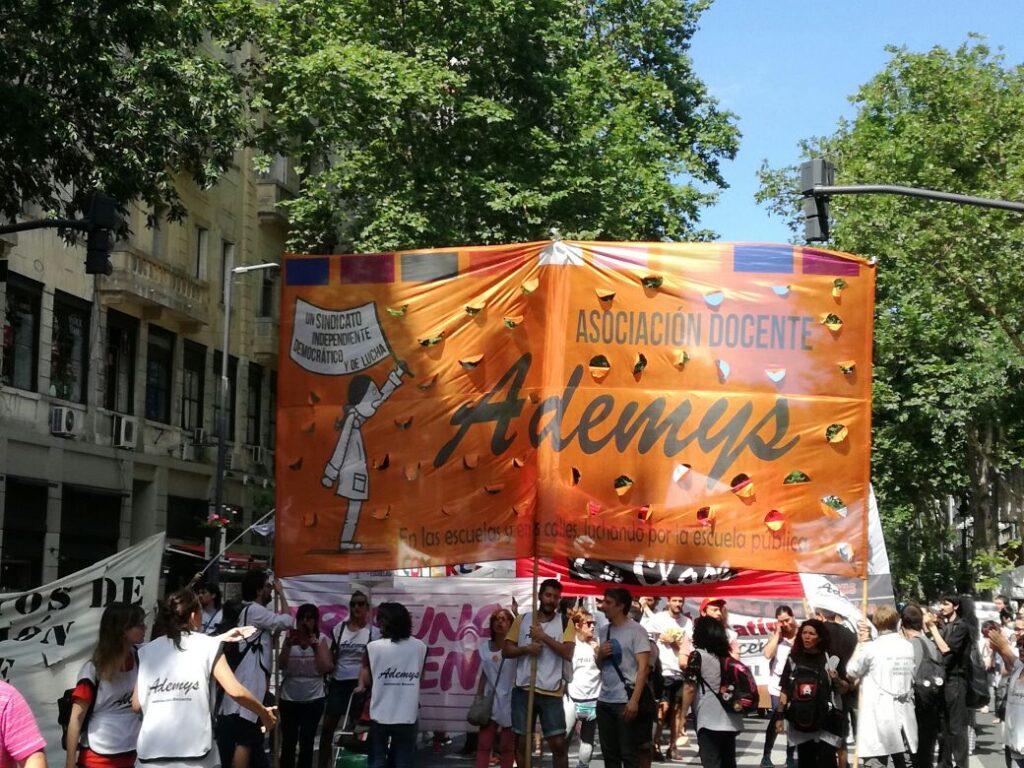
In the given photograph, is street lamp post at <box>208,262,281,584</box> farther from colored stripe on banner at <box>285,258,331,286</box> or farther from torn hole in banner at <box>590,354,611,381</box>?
torn hole in banner at <box>590,354,611,381</box>

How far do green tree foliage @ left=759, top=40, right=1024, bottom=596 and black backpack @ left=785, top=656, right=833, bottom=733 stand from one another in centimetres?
2412

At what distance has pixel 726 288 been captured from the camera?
11.5 meters

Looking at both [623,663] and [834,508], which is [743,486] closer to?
[834,508]

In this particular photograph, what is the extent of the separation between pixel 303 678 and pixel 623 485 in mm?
3623

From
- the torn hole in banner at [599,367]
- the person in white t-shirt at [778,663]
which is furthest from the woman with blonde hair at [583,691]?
the torn hole in banner at [599,367]

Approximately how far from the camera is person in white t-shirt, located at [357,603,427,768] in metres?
11.8

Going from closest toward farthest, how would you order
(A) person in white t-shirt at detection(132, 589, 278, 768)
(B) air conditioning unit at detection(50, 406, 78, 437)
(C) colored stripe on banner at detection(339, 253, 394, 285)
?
→ (A) person in white t-shirt at detection(132, 589, 278, 768) → (C) colored stripe on banner at detection(339, 253, 394, 285) → (B) air conditioning unit at detection(50, 406, 78, 437)

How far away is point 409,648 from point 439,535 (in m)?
0.89

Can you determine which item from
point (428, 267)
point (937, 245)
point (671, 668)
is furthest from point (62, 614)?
point (937, 245)

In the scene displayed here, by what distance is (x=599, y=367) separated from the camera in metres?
11.5

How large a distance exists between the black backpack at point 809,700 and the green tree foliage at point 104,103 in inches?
374

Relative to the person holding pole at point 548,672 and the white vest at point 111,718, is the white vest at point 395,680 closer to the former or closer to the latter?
the person holding pole at point 548,672

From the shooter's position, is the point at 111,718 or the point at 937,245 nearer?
the point at 111,718

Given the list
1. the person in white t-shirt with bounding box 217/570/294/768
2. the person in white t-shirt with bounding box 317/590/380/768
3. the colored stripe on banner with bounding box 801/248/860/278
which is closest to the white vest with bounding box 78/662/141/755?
the person in white t-shirt with bounding box 217/570/294/768
